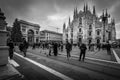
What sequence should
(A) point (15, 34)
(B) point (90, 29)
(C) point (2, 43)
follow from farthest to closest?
(B) point (90, 29), (A) point (15, 34), (C) point (2, 43)

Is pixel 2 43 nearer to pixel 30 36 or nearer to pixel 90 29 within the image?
pixel 90 29

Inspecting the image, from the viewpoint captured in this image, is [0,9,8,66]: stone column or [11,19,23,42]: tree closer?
[0,9,8,66]: stone column

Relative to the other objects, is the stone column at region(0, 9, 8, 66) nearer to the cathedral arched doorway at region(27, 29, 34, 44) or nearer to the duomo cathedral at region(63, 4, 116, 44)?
the duomo cathedral at region(63, 4, 116, 44)

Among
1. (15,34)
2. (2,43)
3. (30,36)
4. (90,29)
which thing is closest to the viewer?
(2,43)

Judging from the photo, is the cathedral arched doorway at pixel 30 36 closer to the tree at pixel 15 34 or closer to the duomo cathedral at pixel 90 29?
the tree at pixel 15 34

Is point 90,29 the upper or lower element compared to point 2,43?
upper

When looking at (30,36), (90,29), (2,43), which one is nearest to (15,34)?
(30,36)

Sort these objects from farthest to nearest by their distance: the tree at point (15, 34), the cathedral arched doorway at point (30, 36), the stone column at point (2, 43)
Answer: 1. the cathedral arched doorway at point (30, 36)
2. the tree at point (15, 34)
3. the stone column at point (2, 43)

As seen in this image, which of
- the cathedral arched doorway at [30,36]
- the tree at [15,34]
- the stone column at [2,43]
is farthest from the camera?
the cathedral arched doorway at [30,36]

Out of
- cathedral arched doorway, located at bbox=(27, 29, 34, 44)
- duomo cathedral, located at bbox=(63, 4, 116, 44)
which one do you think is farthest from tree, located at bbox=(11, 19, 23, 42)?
duomo cathedral, located at bbox=(63, 4, 116, 44)

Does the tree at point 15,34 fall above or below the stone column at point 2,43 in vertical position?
above

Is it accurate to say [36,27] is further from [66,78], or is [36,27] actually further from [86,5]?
[66,78]

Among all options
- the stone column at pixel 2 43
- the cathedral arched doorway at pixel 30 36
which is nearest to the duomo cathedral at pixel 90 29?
the cathedral arched doorway at pixel 30 36

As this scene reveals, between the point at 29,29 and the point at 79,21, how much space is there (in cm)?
3337
